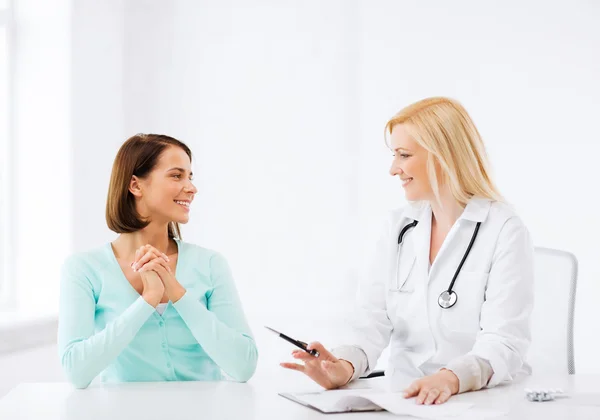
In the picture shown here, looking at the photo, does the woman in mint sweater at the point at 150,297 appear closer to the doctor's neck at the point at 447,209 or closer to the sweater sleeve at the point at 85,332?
the sweater sleeve at the point at 85,332

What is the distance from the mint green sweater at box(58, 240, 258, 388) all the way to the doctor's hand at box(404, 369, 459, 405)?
486 millimetres

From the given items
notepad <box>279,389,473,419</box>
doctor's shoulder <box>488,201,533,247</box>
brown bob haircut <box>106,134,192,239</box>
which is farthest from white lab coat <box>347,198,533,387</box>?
brown bob haircut <box>106,134,192,239</box>

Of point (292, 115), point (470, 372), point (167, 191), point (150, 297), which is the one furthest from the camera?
point (292, 115)

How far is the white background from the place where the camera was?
3.21 meters

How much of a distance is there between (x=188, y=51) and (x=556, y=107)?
174 centimetres

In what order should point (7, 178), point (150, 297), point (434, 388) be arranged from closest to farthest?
point (434, 388)
point (150, 297)
point (7, 178)

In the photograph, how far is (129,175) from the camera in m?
2.10

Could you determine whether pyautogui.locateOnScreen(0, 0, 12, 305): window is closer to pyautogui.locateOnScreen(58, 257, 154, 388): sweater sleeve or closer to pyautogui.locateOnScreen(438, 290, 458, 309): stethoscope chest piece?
pyautogui.locateOnScreen(58, 257, 154, 388): sweater sleeve

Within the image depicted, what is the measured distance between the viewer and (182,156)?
2143 mm

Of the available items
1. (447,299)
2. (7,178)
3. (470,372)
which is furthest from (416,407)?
(7,178)

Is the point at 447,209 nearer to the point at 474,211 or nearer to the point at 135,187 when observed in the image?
the point at 474,211

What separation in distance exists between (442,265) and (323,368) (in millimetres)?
507

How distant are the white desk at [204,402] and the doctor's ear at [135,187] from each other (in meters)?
0.57

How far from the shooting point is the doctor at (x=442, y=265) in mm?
1894
